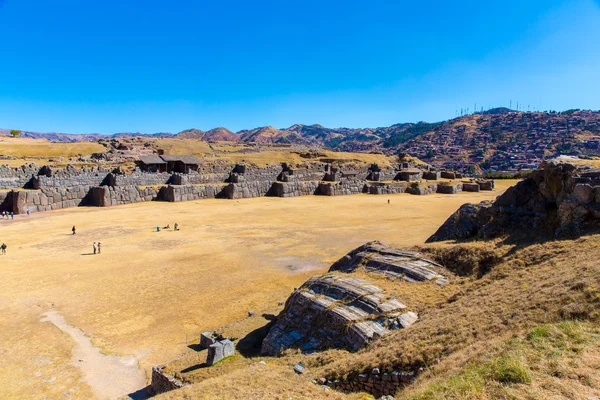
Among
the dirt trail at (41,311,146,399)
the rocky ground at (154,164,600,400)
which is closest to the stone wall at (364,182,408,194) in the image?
the rocky ground at (154,164,600,400)

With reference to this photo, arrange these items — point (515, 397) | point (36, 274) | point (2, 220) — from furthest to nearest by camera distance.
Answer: point (2, 220), point (36, 274), point (515, 397)

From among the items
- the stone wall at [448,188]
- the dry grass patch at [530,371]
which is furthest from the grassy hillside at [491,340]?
the stone wall at [448,188]

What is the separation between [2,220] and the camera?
102ft

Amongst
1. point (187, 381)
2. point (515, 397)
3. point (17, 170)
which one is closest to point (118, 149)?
point (17, 170)

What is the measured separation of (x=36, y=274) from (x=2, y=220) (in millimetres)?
18482

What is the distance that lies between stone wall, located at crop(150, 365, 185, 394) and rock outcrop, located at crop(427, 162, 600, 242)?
32.7 ft

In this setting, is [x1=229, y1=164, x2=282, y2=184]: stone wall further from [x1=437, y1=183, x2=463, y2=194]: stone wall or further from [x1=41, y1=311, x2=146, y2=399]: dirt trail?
[x1=41, y1=311, x2=146, y2=399]: dirt trail

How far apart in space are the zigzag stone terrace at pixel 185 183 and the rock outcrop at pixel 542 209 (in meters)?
36.2

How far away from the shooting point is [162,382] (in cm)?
866

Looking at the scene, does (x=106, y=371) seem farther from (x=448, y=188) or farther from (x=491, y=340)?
(x=448, y=188)

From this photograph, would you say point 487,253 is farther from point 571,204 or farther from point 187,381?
point 187,381

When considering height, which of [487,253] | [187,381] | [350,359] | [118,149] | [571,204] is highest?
[118,149]

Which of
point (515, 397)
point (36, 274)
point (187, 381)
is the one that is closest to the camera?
point (515, 397)

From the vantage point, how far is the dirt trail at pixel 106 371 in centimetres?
919
